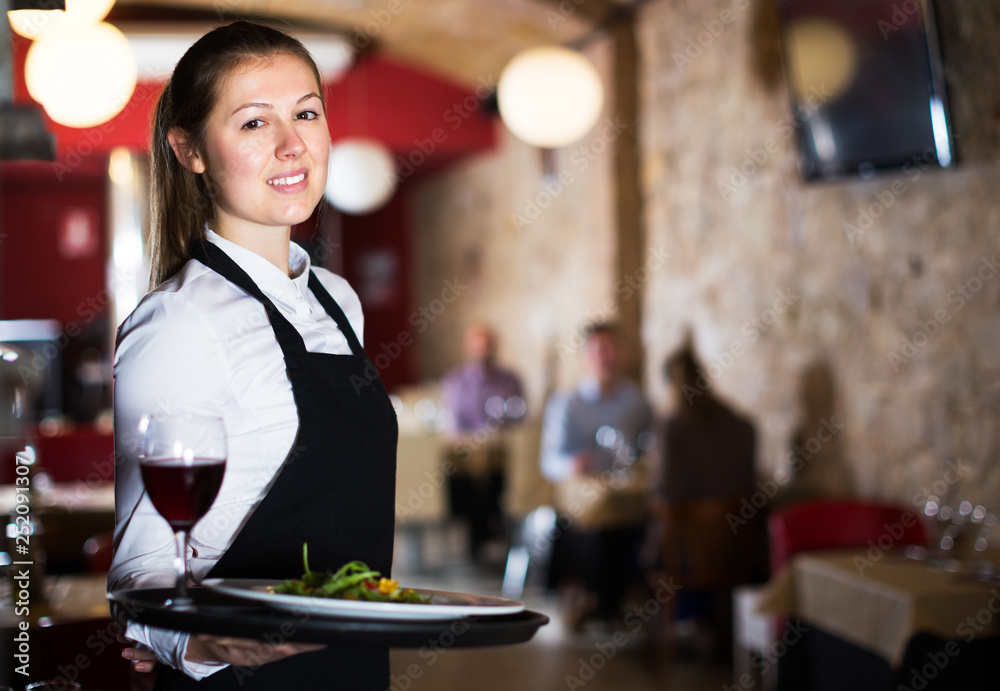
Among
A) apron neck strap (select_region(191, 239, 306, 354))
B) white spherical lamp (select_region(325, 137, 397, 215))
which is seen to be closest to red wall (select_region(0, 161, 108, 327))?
white spherical lamp (select_region(325, 137, 397, 215))

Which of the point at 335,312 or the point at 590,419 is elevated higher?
the point at 335,312

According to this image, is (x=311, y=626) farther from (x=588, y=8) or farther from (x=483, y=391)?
(x=483, y=391)

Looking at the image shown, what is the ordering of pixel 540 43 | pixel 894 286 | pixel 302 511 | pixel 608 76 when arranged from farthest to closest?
pixel 540 43, pixel 608 76, pixel 894 286, pixel 302 511

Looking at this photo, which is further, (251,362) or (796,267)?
(796,267)

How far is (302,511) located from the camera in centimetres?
115

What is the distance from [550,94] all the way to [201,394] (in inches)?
178

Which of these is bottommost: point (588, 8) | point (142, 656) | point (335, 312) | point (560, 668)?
point (560, 668)

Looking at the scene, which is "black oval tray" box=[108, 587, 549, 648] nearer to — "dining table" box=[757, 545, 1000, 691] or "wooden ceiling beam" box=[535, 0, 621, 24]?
"dining table" box=[757, 545, 1000, 691]

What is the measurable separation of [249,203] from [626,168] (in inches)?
224

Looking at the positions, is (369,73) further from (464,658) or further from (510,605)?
(510,605)

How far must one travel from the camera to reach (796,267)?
4.82 meters

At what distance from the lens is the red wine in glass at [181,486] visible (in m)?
0.92

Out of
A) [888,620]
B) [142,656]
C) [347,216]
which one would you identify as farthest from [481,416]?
[142,656]

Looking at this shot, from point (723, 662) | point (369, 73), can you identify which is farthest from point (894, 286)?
point (369, 73)
